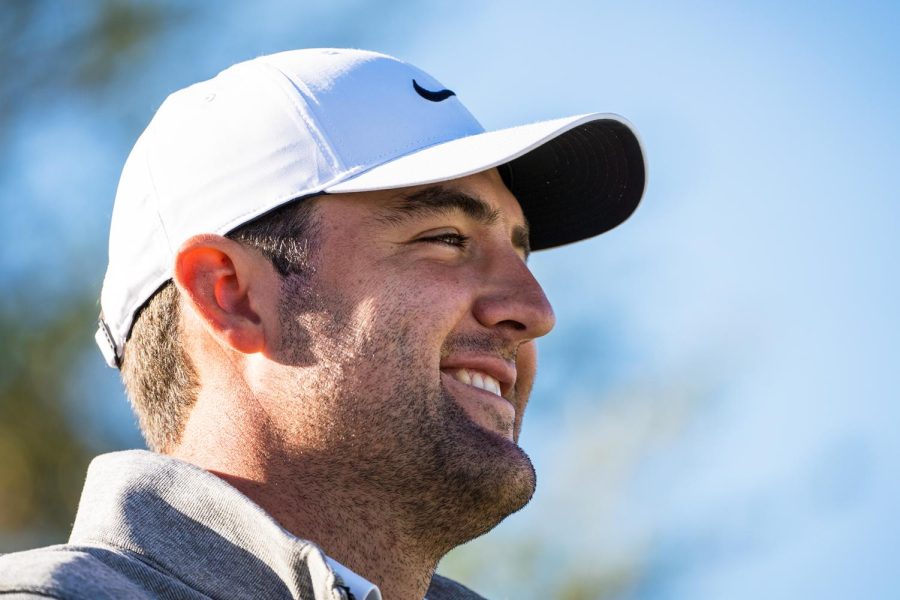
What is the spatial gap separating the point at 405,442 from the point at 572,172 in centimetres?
84

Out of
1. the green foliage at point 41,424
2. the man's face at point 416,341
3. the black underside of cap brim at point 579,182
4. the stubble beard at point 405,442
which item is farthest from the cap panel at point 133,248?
the green foliage at point 41,424

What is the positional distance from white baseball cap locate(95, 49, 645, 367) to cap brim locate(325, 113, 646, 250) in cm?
1

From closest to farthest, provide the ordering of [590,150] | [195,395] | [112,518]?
[112,518] < [195,395] < [590,150]

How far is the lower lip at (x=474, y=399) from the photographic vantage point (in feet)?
7.48

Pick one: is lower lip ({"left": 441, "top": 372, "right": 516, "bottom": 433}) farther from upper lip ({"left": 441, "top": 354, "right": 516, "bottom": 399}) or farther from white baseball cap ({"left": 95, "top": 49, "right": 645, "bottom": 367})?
white baseball cap ({"left": 95, "top": 49, "right": 645, "bottom": 367})

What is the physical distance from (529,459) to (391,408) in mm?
259

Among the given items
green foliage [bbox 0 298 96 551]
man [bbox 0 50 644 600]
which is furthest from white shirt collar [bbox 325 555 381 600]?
green foliage [bbox 0 298 96 551]

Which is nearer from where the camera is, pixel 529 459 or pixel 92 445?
pixel 529 459

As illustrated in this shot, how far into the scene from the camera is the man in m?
2.23

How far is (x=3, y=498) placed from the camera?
5012mm

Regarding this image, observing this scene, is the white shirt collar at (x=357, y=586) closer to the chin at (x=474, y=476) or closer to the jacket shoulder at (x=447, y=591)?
the chin at (x=474, y=476)

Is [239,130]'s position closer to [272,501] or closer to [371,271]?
[371,271]

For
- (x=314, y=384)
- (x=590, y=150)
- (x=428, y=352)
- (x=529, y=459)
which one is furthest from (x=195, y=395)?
(x=590, y=150)

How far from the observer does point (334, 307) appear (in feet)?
7.55
